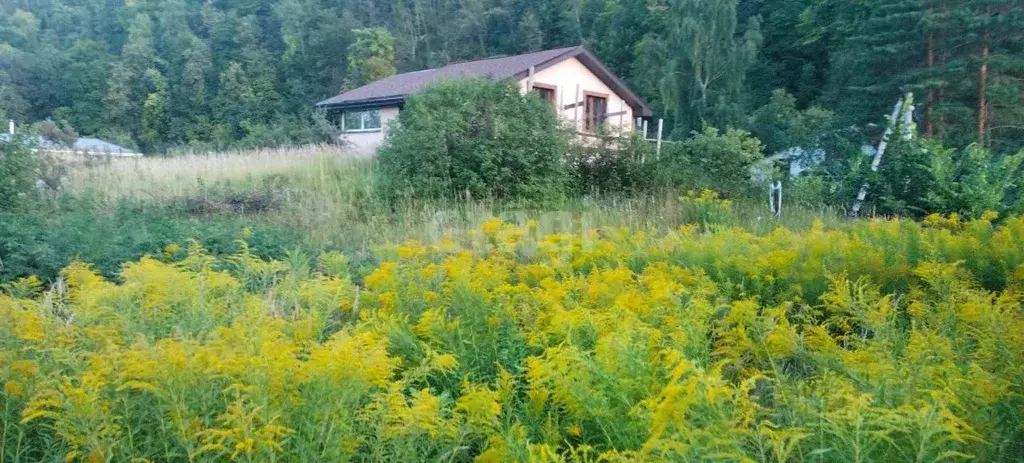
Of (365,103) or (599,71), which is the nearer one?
(365,103)

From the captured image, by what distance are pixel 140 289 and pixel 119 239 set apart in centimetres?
317

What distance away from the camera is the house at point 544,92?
22.5 metres

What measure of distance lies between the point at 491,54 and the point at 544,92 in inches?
1150

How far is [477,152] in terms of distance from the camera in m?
12.6

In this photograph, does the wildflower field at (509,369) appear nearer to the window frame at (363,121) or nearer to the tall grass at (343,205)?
the tall grass at (343,205)

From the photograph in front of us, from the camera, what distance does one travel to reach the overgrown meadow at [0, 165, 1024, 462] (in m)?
2.46

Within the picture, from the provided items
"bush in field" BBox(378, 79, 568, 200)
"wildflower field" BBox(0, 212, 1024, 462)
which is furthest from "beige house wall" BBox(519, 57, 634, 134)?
"wildflower field" BBox(0, 212, 1024, 462)

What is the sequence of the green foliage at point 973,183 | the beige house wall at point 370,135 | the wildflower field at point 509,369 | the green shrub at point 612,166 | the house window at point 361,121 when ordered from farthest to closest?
the house window at point 361,121
the beige house wall at point 370,135
the green shrub at point 612,166
the green foliage at point 973,183
the wildflower field at point 509,369

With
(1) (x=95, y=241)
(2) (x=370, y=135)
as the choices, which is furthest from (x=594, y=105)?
(1) (x=95, y=241)

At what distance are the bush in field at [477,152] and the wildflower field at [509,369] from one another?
24.7 feet

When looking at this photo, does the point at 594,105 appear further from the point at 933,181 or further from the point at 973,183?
the point at 973,183

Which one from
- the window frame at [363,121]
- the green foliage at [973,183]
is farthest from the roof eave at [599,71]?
the green foliage at [973,183]

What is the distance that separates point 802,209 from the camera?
36.6ft

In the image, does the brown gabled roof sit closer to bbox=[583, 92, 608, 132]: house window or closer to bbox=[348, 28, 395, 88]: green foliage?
bbox=[583, 92, 608, 132]: house window
